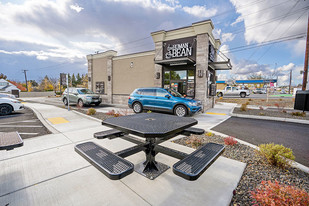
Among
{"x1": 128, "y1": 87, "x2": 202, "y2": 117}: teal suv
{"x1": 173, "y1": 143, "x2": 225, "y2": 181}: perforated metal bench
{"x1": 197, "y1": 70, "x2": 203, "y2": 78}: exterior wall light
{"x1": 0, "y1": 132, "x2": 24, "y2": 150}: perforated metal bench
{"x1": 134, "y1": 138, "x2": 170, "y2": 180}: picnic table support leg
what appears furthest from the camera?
{"x1": 197, "y1": 70, "x2": 203, "y2": 78}: exterior wall light

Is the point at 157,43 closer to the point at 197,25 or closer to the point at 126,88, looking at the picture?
the point at 197,25

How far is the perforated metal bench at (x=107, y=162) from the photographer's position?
1.60 meters

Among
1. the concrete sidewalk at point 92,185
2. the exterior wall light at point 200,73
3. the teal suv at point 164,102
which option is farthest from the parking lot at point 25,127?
the exterior wall light at point 200,73

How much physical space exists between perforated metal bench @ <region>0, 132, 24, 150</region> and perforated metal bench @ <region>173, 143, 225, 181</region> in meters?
2.48

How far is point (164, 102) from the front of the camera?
335 inches

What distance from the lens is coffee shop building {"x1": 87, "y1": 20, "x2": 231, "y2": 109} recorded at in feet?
32.0

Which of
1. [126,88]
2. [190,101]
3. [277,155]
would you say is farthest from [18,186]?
[126,88]

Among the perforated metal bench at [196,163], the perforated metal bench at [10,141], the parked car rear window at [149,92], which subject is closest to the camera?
the perforated metal bench at [196,163]

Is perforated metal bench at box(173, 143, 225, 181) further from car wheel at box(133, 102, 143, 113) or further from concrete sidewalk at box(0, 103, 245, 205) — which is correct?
car wheel at box(133, 102, 143, 113)

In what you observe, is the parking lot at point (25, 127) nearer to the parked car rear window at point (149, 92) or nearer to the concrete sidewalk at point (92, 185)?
the concrete sidewalk at point (92, 185)

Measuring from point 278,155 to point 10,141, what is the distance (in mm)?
4708

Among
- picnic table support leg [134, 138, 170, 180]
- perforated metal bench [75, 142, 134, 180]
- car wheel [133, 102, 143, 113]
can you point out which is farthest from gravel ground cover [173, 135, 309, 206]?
car wheel [133, 102, 143, 113]

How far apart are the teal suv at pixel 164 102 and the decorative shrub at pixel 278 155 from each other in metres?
5.00

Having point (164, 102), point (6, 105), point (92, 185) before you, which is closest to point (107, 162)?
point (92, 185)
